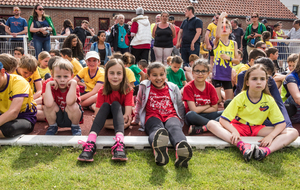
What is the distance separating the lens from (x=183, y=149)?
2941mm

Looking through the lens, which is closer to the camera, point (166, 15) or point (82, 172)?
point (82, 172)

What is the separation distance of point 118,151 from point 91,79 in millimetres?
2746

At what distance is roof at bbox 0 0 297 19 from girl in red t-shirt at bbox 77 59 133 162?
69.1 feet

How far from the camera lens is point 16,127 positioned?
3604 millimetres

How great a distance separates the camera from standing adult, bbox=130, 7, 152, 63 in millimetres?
8164

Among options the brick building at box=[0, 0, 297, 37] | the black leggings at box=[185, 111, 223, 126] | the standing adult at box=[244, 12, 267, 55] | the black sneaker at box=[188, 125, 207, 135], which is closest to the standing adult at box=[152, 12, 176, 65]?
the standing adult at box=[244, 12, 267, 55]

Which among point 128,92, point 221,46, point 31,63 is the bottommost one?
point 128,92

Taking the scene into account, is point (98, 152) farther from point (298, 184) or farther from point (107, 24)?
point (107, 24)

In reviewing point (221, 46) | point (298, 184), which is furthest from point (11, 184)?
point (221, 46)

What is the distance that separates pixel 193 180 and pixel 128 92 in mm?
1821

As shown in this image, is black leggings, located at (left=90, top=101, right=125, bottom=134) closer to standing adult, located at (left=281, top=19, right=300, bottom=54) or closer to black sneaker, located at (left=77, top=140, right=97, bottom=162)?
black sneaker, located at (left=77, top=140, right=97, bottom=162)

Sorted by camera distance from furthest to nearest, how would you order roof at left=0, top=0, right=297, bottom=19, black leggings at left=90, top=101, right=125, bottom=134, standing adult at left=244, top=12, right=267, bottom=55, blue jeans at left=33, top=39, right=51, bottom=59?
roof at left=0, top=0, right=297, bottom=19 → standing adult at left=244, top=12, right=267, bottom=55 → blue jeans at left=33, top=39, right=51, bottom=59 → black leggings at left=90, top=101, right=125, bottom=134

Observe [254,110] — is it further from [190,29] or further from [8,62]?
[190,29]

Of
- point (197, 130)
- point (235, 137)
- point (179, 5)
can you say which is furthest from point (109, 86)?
point (179, 5)
